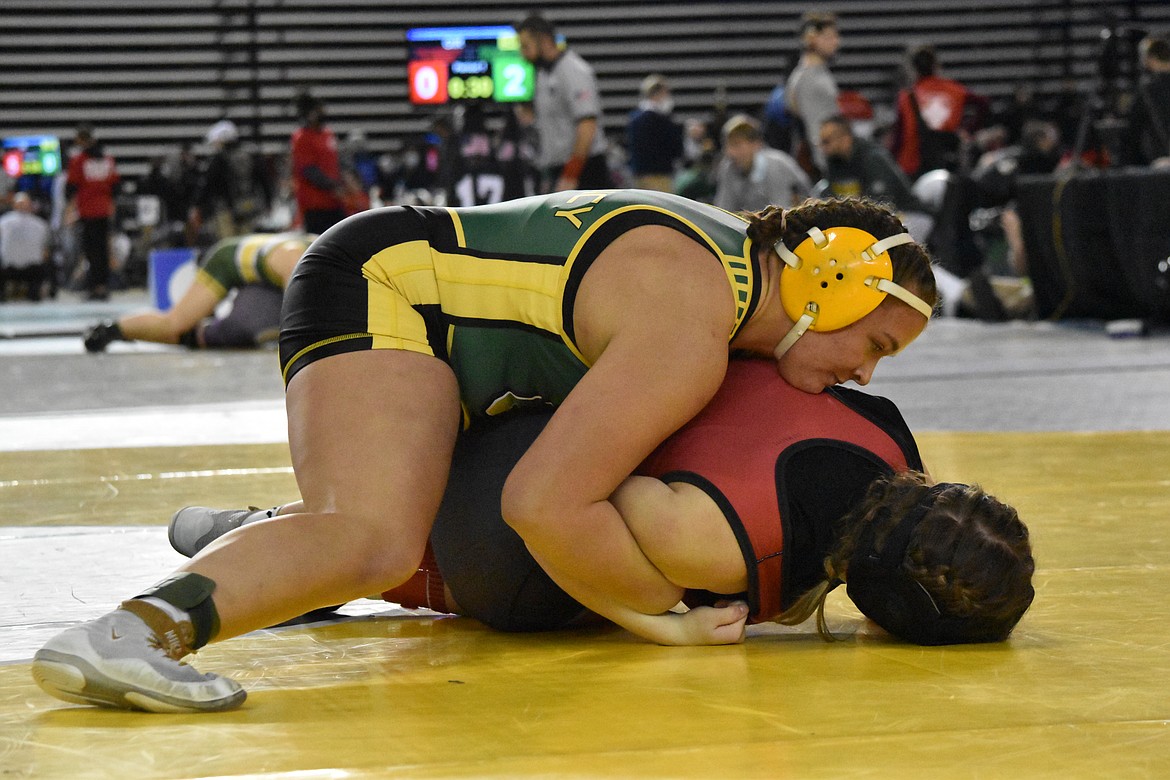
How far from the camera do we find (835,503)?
202 centimetres

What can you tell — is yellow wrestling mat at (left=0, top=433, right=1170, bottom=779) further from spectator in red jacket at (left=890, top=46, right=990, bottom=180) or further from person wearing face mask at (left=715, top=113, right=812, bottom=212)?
spectator in red jacket at (left=890, top=46, right=990, bottom=180)

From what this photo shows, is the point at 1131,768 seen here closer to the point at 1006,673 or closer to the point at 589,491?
the point at 1006,673

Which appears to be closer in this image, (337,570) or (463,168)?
(337,570)

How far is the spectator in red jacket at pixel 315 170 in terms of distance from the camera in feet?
33.1

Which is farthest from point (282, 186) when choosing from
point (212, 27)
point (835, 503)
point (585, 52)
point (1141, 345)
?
point (835, 503)

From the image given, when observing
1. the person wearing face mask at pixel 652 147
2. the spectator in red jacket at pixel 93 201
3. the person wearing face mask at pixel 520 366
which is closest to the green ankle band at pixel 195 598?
the person wearing face mask at pixel 520 366

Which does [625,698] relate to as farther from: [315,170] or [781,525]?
[315,170]

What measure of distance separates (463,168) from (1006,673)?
9.08m

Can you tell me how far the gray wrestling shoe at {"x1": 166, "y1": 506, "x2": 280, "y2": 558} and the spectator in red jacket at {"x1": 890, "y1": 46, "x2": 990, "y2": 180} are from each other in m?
7.95

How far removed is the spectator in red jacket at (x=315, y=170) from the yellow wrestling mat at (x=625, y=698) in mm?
7652

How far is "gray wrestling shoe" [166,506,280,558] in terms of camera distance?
2377mm

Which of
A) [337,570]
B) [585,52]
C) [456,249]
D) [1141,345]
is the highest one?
[585,52]

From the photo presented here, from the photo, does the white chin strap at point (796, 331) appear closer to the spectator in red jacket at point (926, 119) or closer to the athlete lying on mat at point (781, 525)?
the athlete lying on mat at point (781, 525)

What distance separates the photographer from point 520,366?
2150 mm
